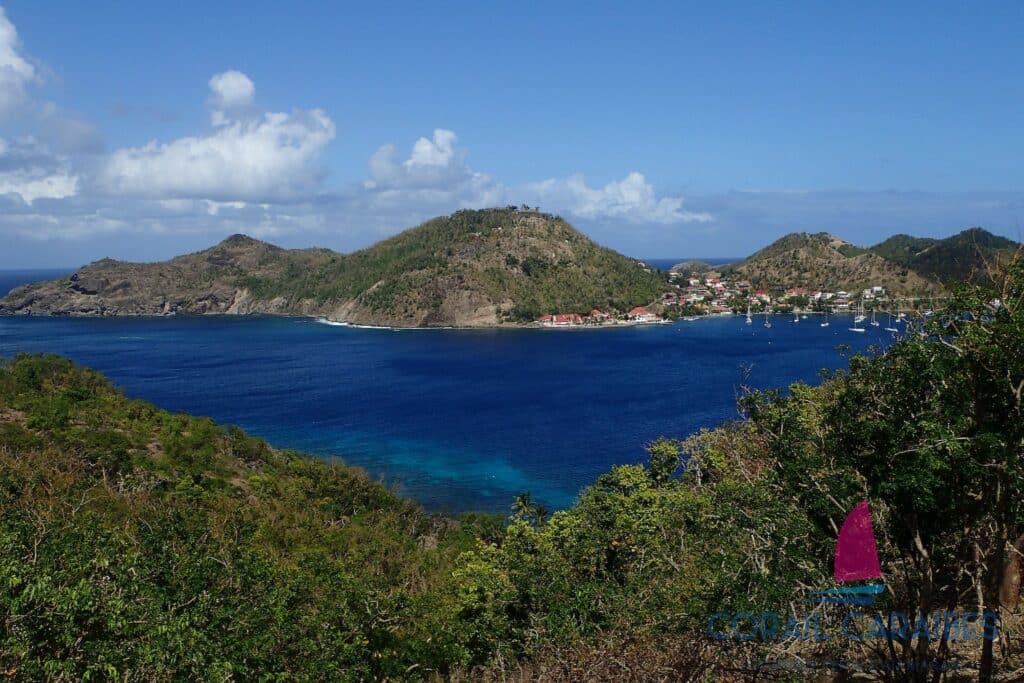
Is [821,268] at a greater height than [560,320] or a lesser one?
greater

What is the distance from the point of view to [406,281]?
130m

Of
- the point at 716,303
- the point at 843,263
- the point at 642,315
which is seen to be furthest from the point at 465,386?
the point at 843,263

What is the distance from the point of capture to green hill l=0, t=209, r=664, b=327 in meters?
125

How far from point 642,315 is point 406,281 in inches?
1727

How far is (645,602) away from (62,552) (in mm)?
9805

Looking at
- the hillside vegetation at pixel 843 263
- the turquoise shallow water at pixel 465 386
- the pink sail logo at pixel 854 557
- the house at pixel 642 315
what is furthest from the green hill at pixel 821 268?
the pink sail logo at pixel 854 557

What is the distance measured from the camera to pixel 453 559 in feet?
75.1

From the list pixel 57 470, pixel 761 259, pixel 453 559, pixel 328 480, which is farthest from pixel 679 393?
pixel 761 259

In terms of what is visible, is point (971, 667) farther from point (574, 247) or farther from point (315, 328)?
point (574, 247)

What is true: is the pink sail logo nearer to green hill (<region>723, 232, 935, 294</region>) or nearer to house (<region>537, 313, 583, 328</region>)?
house (<region>537, 313, 583, 328</region>)

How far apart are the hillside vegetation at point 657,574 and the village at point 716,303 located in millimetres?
101450

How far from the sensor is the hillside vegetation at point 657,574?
7.87 m

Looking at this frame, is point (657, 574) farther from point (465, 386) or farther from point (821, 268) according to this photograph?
point (821, 268)

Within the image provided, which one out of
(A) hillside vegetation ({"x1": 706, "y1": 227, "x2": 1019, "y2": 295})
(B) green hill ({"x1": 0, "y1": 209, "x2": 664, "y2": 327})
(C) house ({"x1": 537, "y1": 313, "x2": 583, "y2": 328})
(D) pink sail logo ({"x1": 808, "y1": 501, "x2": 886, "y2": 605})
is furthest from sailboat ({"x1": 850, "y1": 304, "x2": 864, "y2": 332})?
(D) pink sail logo ({"x1": 808, "y1": 501, "x2": 886, "y2": 605})
